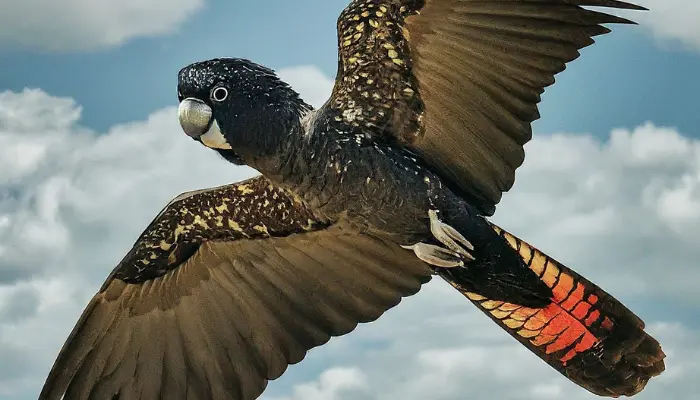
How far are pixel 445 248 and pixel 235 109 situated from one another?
1.14 meters

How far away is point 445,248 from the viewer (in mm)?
4117

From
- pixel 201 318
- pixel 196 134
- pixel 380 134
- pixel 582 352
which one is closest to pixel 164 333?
pixel 201 318

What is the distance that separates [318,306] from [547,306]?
4.03 ft

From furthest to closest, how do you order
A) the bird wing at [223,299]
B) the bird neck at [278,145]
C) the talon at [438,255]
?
the bird wing at [223,299] → the talon at [438,255] → the bird neck at [278,145]

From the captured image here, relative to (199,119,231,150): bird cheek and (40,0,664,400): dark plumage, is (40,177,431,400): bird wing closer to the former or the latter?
(40,0,664,400): dark plumage

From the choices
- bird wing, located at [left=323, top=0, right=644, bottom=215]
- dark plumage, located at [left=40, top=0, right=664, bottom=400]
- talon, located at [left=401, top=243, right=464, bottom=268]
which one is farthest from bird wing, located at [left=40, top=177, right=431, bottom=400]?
bird wing, located at [left=323, top=0, right=644, bottom=215]

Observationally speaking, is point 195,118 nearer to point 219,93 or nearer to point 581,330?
point 219,93

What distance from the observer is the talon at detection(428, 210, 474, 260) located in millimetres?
4047

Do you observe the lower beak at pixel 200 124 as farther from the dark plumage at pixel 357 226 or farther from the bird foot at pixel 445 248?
the bird foot at pixel 445 248

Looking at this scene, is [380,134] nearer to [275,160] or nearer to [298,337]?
[275,160]

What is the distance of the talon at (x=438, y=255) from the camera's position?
412cm

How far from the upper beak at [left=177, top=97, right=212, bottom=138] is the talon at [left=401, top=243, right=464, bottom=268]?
3.66ft

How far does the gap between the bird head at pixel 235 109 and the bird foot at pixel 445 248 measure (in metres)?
0.80

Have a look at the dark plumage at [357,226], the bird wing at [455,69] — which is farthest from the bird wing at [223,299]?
the bird wing at [455,69]
